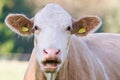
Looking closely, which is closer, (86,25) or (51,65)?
(51,65)

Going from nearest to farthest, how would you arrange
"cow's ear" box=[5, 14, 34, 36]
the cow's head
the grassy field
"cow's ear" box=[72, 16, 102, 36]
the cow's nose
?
the cow's nose < the cow's head < "cow's ear" box=[5, 14, 34, 36] < "cow's ear" box=[72, 16, 102, 36] < the grassy field

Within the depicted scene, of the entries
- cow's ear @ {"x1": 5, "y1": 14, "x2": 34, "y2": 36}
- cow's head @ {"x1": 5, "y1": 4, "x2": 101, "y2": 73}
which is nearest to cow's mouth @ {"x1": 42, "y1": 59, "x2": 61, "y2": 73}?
cow's head @ {"x1": 5, "y1": 4, "x2": 101, "y2": 73}

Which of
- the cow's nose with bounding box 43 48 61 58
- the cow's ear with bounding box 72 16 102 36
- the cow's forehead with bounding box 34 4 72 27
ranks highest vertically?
the cow's forehead with bounding box 34 4 72 27

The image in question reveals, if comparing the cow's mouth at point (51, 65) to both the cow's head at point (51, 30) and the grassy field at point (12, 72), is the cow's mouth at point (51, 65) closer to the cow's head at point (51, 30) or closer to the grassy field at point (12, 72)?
the cow's head at point (51, 30)

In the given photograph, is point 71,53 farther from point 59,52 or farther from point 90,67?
point 59,52

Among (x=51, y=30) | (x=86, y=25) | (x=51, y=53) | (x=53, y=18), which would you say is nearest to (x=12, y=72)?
(x=86, y=25)

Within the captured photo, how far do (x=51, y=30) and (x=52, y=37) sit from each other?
13 cm

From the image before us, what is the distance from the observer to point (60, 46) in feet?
23.9

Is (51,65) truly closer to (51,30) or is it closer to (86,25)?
(51,30)

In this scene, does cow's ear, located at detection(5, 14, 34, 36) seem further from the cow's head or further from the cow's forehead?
the cow's forehead

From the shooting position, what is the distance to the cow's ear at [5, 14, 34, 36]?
7.85 meters

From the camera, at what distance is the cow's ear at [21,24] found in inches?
309

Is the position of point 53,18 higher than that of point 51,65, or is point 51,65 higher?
point 53,18

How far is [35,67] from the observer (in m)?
8.00
